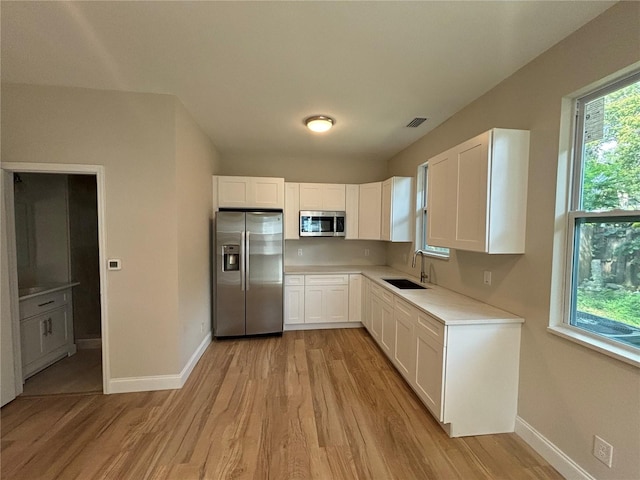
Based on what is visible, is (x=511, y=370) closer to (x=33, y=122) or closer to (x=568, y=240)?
(x=568, y=240)

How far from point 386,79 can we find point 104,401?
370 centimetres

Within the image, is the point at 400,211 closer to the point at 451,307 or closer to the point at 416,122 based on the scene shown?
the point at 416,122

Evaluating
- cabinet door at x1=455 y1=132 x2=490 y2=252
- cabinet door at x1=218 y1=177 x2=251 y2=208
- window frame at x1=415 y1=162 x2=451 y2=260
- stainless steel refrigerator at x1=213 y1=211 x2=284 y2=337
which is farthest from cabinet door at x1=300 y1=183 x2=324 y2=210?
cabinet door at x1=455 y1=132 x2=490 y2=252

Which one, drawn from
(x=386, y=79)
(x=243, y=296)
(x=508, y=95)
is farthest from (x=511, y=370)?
(x=243, y=296)

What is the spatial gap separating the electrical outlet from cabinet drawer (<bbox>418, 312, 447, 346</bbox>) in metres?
0.86

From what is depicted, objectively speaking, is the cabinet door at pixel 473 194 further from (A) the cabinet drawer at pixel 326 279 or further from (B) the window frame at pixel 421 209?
(A) the cabinet drawer at pixel 326 279

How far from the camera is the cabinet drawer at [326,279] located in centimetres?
404

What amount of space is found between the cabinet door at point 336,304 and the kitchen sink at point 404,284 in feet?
2.72

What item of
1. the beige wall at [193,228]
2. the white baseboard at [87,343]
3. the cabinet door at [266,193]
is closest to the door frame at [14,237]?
the beige wall at [193,228]

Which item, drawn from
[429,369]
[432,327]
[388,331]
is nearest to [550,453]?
[429,369]

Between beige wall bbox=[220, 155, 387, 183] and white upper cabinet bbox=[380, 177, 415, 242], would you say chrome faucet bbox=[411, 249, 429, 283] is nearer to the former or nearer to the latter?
white upper cabinet bbox=[380, 177, 415, 242]

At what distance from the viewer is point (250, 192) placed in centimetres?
400

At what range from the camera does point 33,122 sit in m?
2.33

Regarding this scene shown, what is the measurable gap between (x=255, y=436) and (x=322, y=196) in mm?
3254
